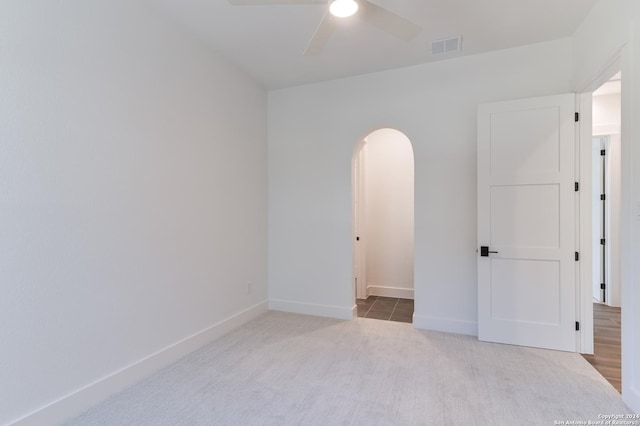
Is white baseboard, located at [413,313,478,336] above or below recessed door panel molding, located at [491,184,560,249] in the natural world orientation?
below

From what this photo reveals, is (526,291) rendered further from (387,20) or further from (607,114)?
(607,114)

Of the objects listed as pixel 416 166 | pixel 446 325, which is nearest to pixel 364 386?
pixel 446 325

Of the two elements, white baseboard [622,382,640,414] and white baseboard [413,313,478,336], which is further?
white baseboard [413,313,478,336]

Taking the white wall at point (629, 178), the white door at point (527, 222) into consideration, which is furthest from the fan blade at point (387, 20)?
the white door at point (527, 222)

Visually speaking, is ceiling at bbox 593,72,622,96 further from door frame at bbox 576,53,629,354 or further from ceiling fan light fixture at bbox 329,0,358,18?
ceiling fan light fixture at bbox 329,0,358,18

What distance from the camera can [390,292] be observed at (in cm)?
493

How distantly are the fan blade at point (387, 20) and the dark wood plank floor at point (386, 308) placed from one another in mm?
3055

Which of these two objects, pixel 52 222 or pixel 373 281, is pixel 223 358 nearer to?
pixel 52 222

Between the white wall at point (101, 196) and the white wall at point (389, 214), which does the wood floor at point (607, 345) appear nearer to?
the white wall at point (389, 214)

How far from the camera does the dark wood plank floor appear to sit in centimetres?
391

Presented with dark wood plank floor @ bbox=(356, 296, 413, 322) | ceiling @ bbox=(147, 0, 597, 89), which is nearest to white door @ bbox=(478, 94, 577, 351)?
ceiling @ bbox=(147, 0, 597, 89)

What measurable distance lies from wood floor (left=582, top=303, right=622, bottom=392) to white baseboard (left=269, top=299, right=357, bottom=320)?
7.32 ft

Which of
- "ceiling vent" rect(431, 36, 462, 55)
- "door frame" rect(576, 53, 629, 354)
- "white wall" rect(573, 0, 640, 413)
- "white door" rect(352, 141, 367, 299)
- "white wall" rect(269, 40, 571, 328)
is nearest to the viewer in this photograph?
"white wall" rect(573, 0, 640, 413)

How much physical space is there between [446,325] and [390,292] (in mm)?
1575
